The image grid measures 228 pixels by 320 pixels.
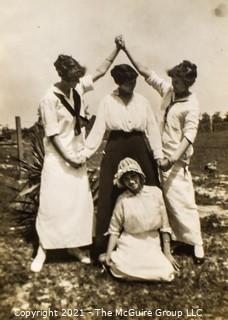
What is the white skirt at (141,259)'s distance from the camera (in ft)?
12.6

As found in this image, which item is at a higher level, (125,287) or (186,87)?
(186,87)

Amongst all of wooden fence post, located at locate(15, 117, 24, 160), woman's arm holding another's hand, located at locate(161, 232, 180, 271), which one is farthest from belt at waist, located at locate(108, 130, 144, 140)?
wooden fence post, located at locate(15, 117, 24, 160)

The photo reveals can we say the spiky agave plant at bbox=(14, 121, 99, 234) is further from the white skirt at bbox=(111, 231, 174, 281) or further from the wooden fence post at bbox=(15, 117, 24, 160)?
the wooden fence post at bbox=(15, 117, 24, 160)

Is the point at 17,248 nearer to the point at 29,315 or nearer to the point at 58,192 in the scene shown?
the point at 58,192

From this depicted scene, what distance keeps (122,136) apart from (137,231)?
858 mm

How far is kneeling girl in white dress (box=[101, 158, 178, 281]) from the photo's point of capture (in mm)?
3869

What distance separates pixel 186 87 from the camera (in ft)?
13.9

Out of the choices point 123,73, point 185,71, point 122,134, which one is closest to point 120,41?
point 123,73

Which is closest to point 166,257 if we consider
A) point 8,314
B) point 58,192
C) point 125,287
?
point 125,287

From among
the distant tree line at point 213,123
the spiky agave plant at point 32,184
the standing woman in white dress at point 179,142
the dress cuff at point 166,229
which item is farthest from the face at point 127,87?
the distant tree line at point 213,123

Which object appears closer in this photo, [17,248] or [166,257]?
[166,257]

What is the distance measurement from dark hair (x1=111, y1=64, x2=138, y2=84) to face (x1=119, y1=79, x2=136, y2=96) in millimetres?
31

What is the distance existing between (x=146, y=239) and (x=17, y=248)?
1506mm

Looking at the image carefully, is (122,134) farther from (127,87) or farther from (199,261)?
(199,261)
